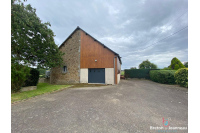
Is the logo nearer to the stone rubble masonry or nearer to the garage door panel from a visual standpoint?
the garage door panel

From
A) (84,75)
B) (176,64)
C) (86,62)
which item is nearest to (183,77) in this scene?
(176,64)

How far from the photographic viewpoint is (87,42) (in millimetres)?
11602

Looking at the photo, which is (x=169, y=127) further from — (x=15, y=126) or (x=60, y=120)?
(x=15, y=126)

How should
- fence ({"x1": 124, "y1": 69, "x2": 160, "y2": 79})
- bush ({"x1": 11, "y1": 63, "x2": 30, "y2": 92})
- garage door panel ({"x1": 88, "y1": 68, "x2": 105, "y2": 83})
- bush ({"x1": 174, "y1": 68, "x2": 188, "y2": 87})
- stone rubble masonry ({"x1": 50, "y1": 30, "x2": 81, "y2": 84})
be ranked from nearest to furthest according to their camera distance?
1. bush ({"x1": 11, "y1": 63, "x2": 30, "y2": 92})
2. bush ({"x1": 174, "y1": 68, "x2": 188, "y2": 87})
3. garage door panel ({"x1": 88, "y1": 68, "x2": 105, "y2": 83})
4. stone rubble masonry ({"x1": 50, "y1": 30, "x2": 81, "y2": 84})
5. fence ({"x1": 124, "y1": 69, "x2": 160, "y2": 79})

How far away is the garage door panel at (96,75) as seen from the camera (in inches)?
420

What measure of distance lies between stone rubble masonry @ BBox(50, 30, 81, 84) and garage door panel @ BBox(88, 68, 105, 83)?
2030mm

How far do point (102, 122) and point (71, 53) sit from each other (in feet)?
39.1

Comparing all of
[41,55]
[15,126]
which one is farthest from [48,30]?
[15,126]

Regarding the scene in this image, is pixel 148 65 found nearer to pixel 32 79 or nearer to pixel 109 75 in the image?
pixel 109 75

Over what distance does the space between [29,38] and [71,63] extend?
19.4 feet

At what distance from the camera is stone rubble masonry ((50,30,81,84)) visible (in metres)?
12.0

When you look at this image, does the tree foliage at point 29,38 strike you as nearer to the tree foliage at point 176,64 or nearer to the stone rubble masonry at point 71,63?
the stone rubble masonry at point 71,63

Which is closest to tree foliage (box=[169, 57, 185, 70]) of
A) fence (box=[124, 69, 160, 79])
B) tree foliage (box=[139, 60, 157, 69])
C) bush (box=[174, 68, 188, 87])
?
fence (box=[124, 69, 160, 79])

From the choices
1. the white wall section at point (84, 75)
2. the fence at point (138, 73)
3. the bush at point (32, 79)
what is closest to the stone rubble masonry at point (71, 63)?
the white wall section at point (84, 75)
